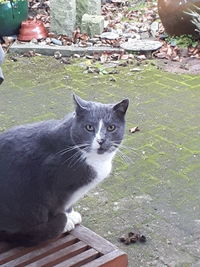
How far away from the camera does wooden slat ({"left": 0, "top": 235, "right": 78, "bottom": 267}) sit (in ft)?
9.71

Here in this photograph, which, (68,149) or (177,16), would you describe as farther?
(177,16)

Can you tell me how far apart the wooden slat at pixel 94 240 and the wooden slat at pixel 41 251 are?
47mm

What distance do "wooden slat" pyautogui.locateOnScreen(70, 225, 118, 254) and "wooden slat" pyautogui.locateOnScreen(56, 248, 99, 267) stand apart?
0.13ft

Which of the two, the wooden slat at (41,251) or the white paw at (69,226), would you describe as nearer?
the wooden slat at (41,251)

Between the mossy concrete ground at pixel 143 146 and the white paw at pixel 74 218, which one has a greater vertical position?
the white paw at pixel 74 218

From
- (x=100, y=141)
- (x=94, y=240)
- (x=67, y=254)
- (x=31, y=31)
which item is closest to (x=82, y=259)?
(x=67, y=254)

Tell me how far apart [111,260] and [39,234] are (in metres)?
0.43

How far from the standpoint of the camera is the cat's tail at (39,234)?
10.1 ft

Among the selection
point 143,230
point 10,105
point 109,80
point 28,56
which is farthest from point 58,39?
point 143,230

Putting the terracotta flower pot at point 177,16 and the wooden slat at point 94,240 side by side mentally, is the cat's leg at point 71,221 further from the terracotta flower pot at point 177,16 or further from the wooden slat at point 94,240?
the terracotta flower pot at point 177,16

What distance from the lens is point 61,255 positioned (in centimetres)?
301

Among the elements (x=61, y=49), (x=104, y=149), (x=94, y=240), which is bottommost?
(x=61, y=49)

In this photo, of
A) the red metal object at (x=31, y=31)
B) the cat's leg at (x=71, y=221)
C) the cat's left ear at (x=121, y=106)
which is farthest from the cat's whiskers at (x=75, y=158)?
the red metal object at (x=31, y=31)

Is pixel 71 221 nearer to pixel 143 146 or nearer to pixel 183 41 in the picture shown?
pixel 143 146
